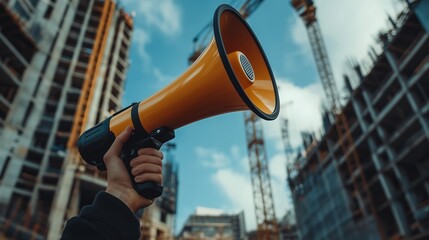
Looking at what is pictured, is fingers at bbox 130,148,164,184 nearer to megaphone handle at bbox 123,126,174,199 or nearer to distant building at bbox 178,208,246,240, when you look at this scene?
megaphone handle at bbox 123,126,174,199

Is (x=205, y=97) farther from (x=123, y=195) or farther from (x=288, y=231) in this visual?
(x=288, y=231)

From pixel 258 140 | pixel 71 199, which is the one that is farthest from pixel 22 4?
pixel 258 140

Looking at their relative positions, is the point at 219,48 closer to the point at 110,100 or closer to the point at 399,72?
the point at 399,72

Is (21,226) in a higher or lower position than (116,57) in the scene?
lower

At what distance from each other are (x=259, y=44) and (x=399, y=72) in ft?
89.2

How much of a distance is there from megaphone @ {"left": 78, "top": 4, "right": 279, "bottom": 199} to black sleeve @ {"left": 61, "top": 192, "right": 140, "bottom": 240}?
0.75 ft

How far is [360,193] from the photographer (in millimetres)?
31328

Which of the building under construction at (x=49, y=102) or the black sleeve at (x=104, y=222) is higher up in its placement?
the building under construction at (x=49, y=102)

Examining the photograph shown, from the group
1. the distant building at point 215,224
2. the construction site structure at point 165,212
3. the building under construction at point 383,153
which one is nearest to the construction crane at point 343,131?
the building under construction at point 383,153

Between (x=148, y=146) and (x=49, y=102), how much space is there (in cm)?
3701

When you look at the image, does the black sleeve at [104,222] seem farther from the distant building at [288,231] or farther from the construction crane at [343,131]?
the distant building at [288,231]

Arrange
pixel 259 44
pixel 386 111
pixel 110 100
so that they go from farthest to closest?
pixel 110 100, pixel 386 111, pixel 259 44

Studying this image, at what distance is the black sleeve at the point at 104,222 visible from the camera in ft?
4.12

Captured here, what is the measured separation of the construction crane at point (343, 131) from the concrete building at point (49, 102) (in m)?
24.7
